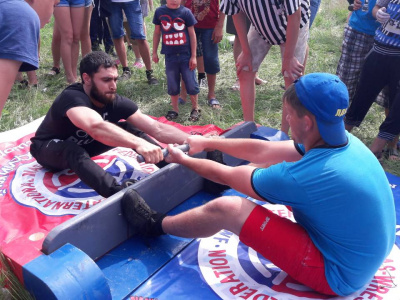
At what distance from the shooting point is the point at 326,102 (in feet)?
6.19

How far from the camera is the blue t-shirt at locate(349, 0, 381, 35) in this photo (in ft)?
12.8

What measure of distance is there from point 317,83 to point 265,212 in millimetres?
701

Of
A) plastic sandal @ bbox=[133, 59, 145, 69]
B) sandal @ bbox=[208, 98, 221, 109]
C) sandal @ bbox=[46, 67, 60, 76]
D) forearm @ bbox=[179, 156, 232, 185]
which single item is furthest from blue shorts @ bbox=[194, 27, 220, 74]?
forearm @ bbox=[179, 156, 232, 185]

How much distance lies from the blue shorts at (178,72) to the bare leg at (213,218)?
89.6 inches

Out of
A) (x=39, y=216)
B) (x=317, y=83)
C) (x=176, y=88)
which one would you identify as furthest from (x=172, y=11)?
(x=317, y=83)

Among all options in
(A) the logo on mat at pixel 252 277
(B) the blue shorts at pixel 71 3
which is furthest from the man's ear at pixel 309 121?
(B) the blue shorts at pixel 71 3

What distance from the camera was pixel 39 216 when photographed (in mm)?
2844

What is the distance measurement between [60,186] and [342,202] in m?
2.12

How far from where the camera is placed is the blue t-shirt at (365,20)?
391cm

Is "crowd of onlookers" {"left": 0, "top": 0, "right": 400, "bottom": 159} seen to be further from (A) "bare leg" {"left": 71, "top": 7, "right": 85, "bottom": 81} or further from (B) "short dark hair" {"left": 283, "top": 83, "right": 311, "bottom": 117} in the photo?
(B) "short dark hair" {"left": 283, "top": 83, "right": 311, "bottom": 117}

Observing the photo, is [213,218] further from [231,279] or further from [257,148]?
[257,148]

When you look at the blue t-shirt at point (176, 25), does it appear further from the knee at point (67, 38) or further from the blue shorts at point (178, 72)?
the knee at point (67, 38)

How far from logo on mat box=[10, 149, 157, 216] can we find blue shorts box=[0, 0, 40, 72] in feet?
4.70

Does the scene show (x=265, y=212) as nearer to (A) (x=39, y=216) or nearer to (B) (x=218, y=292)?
(B) (x=218, y=292)
